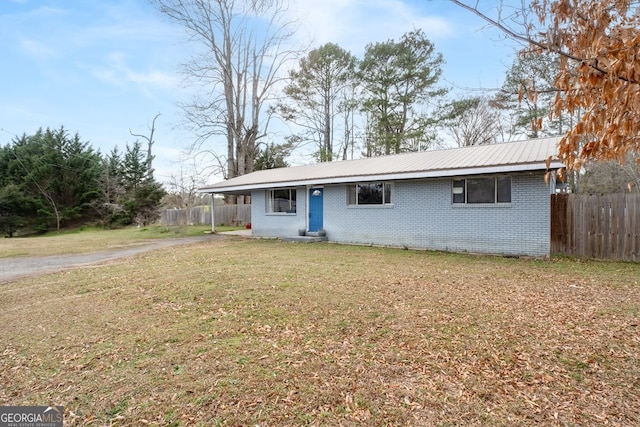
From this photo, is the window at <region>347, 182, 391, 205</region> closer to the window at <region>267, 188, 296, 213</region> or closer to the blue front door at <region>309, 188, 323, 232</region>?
the blue front door at <region>309, 188, 323, 232</region>

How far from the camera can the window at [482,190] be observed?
9.77 m

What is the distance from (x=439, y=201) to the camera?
431 inches

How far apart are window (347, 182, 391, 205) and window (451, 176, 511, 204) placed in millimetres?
2417

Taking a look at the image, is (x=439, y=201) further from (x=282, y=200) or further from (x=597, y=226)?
(x=282, y=200)

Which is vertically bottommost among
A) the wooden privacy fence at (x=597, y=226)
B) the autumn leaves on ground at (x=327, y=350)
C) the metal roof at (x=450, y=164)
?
the autumn leaves on ground at (x=327, y=350)

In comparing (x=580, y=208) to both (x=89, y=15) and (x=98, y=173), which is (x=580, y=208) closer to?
(x=89, y=15)

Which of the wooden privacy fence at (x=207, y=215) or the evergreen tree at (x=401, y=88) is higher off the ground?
the evergreen tree at (x=401, y=88)

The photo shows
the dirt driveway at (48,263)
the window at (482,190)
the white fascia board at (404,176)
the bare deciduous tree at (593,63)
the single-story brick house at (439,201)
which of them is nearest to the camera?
the bare deciduous tree at (593,63)

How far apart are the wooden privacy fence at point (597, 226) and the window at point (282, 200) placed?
32.4ft

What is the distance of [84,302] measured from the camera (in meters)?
5.53

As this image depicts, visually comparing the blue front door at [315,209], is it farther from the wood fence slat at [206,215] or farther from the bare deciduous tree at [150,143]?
the bare deciduous tree at [150,143]

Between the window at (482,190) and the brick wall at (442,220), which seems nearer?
the brick wall at (442,220)

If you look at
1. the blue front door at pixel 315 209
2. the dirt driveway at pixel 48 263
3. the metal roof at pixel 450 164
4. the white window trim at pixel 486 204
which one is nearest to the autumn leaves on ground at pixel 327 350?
the dirt driveway at pixel 48 263

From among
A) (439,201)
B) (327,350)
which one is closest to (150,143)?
(439,201)
